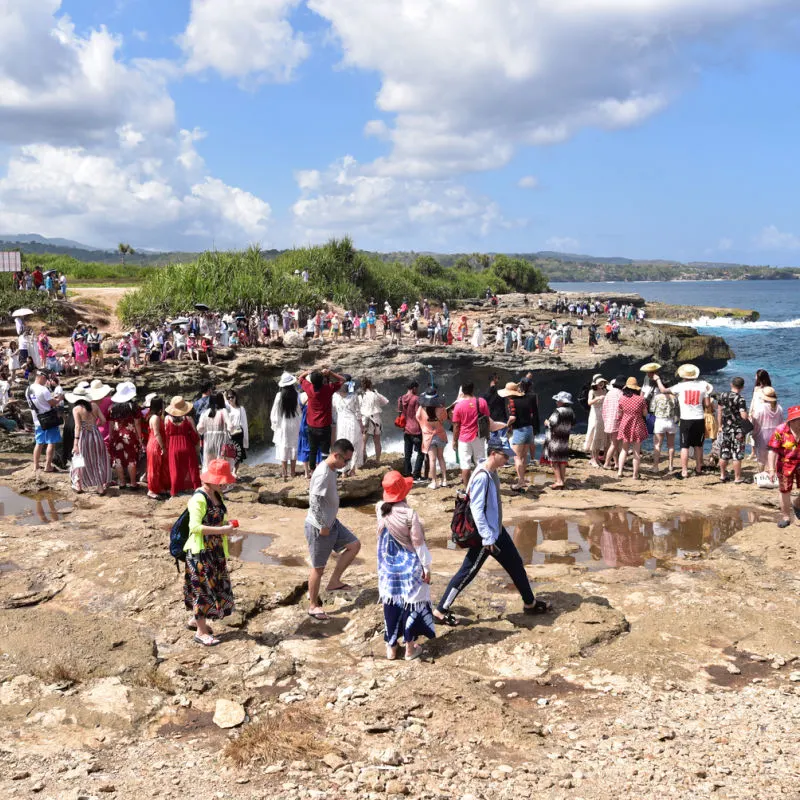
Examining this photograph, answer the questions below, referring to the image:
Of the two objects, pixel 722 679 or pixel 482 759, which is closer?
pixel 482 759

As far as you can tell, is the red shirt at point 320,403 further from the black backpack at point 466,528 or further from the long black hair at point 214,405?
the black backpack at point 466,528

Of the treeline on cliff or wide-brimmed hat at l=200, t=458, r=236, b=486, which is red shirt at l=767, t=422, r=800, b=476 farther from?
the treeline on cliff

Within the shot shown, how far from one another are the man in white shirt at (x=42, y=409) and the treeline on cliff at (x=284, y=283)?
16.1m

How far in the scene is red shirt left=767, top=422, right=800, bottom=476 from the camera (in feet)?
24.8

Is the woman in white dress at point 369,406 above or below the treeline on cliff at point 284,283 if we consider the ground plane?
below

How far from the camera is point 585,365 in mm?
29875

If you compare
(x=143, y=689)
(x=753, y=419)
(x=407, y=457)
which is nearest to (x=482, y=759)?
(x=143, y=689)

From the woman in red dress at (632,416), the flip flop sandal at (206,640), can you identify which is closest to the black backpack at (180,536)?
the flip flop sandal at (206,640)

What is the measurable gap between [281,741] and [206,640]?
5.37ft

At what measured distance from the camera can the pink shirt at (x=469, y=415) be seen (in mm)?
9477

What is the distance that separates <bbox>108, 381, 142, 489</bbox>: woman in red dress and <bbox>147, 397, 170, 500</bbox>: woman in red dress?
615mm

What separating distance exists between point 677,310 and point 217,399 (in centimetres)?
7908

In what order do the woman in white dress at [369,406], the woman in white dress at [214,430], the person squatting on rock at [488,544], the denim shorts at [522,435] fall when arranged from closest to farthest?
the person squatting on rock at [488,544]
the woman in white dress at [214,430]
the denim shorts at [522,435]
the woman in white dress at [369,406]

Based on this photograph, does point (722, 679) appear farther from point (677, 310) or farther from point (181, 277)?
point (677, 310)
